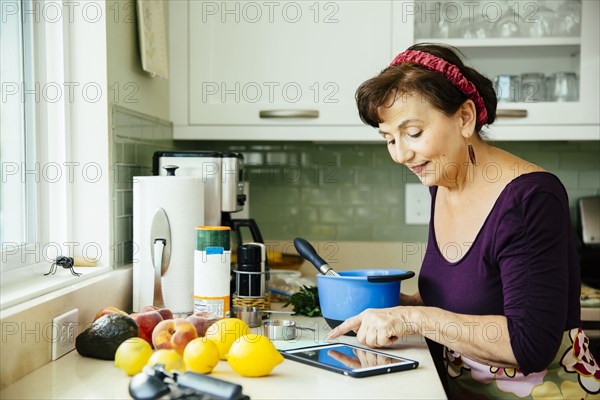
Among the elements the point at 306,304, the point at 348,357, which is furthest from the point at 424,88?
the point at 306,304

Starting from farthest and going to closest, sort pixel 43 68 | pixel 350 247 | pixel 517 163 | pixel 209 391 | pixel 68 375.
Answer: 1. pixel 350 247
2. pixel 43 68
3. pixel 517 163
4. pixel 68 375
5. pixel 209 391

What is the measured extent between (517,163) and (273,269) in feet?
3.98

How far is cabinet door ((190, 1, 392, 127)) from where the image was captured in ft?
7.78

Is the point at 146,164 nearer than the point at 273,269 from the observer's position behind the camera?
Yes

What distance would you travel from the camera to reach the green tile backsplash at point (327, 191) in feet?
9.12

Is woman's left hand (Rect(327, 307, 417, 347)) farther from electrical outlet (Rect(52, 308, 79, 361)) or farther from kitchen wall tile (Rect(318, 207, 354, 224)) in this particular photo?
kitchen wall tile (Rect(318, 207, 354, 224))

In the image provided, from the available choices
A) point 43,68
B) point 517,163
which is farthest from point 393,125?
point 43,68

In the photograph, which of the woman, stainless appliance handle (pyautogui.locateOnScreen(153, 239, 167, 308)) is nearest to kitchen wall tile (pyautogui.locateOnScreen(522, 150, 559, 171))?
the woman

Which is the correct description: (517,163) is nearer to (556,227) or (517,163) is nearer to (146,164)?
(556,227)

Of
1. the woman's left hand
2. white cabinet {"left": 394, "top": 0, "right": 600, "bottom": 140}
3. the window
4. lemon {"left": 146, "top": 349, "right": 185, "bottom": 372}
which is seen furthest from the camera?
white cabinet {"left": 394, "top": 0, "right": 600, "bottom": 140}

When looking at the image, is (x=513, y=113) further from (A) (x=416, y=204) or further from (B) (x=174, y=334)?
(B) (x=174, y=334)

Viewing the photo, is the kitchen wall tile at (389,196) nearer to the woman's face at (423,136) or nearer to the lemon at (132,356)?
the woman's face at (423,136)

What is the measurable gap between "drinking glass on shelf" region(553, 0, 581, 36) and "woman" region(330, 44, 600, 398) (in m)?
0.94

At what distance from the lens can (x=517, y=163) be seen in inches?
60.4
